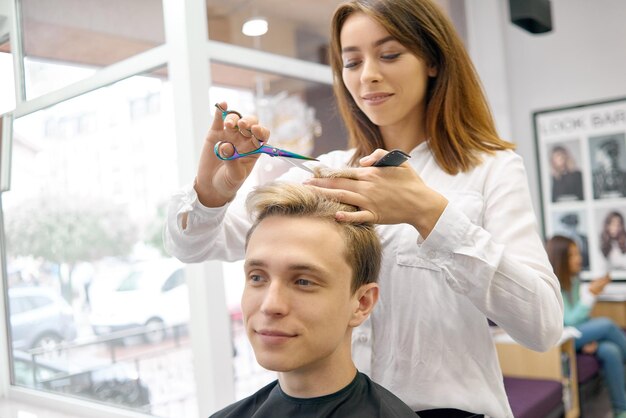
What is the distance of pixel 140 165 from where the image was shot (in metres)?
2.31

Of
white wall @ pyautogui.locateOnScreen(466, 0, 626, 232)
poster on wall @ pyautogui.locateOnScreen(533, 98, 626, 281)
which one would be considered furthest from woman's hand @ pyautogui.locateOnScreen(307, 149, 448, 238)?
poster on wall @ pyautogui.locateOnScreen(533, 98, 626, 281)

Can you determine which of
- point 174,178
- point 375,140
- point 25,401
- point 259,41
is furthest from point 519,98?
point 25,401

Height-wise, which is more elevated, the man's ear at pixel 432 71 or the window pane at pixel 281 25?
the window pane at pixel 281 25

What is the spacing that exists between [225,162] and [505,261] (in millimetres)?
529

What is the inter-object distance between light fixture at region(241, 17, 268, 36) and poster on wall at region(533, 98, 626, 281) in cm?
287

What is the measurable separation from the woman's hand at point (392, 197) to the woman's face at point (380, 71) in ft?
0.81

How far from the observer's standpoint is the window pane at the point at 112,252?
2.10 metres

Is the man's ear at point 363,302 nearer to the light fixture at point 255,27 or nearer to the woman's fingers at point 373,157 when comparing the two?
the woman's fingers at point 373,157

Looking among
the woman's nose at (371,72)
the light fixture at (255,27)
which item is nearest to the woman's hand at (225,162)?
the woman's nose at (371,72)

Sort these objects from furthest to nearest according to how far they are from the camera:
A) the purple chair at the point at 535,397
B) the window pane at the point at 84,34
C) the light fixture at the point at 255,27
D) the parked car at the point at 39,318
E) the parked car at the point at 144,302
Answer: the purple chair at the point at 535,397 → the light fixture at the point at 255,27 → the parked car at the point at 144,302 → the window pane at the point at 84,34 → the parked car at the point at 39,318

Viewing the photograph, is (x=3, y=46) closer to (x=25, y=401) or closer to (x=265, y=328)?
(x=25, y=401)

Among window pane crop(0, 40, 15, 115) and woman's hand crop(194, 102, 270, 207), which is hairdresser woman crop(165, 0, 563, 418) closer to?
woman's hand crop(194, 102, 270, 207)

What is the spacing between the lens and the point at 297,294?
102 centimetres

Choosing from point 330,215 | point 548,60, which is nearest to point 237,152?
point 330,215
